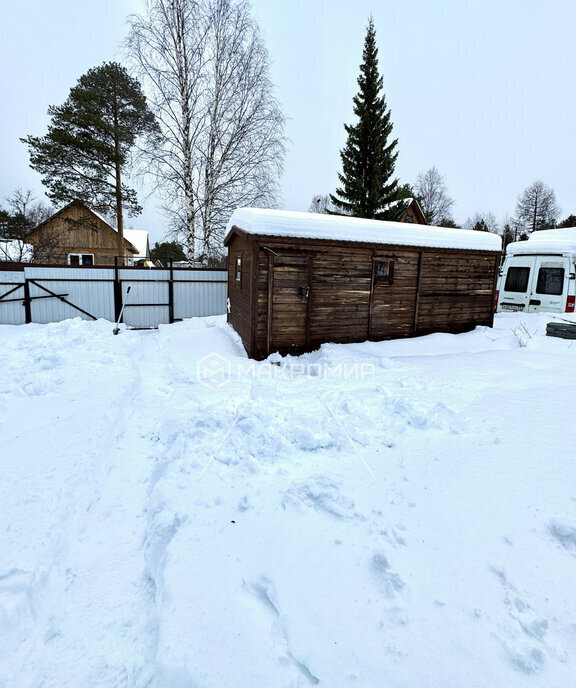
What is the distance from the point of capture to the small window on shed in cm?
816

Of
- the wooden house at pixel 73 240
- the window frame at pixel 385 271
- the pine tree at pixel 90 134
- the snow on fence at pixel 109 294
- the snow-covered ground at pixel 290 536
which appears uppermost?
the pine tree at pixel 90 134

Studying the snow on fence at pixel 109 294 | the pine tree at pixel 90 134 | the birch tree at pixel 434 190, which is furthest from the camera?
the birch tree at pixel 434 190

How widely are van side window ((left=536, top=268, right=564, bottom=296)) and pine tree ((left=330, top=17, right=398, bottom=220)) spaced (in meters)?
13.1

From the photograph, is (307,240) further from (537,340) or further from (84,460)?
(84,460)

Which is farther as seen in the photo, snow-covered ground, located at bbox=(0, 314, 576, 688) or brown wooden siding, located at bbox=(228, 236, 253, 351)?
brown wooden siding, located at bbox=(228, 236, 253, 351)

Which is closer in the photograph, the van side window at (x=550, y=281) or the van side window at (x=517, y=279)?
the van side window at (x=550, y=281)

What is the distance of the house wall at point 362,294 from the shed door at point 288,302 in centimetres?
2

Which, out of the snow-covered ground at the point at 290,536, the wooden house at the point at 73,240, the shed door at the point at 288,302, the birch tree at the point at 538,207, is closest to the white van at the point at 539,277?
the snow-covered ground at the point at 290,536

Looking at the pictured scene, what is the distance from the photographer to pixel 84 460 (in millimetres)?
3371

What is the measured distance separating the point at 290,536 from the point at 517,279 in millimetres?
11327

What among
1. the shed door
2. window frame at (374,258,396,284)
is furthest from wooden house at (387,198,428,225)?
the shed door

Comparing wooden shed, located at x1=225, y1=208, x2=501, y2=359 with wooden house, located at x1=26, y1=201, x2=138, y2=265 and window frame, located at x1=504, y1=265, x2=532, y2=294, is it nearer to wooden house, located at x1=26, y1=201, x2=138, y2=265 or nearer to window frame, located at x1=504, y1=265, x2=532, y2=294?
window frame, located at x1=504, y1=265, x2=532, y2=294

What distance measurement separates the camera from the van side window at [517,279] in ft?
34.8

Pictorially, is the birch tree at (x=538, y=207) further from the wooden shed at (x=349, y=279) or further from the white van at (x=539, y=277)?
the wooden shed at (x=349, y=279)
